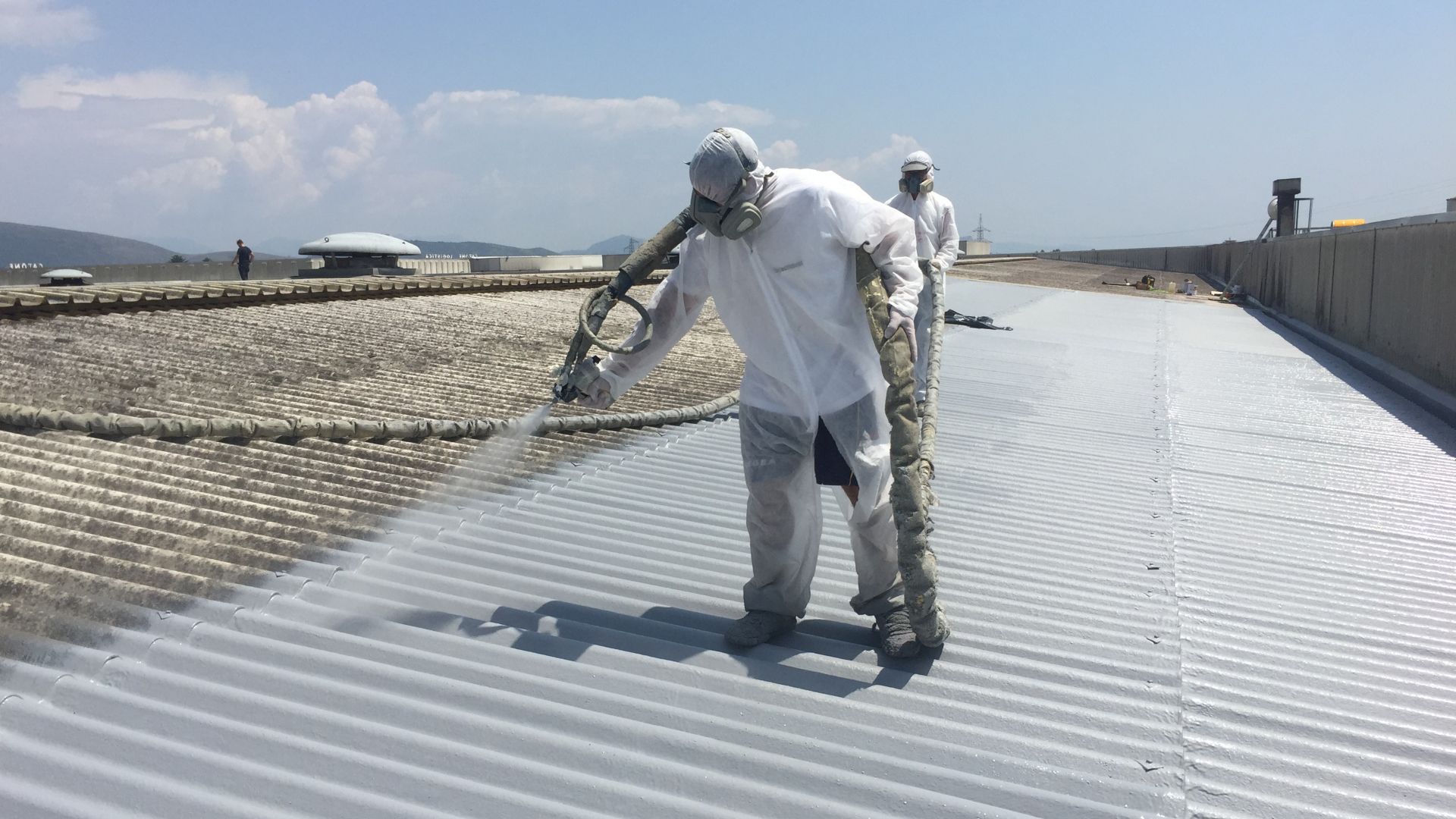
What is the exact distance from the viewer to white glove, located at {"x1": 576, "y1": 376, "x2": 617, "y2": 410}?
10.7 ft

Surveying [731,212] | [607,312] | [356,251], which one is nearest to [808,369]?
[731,212]

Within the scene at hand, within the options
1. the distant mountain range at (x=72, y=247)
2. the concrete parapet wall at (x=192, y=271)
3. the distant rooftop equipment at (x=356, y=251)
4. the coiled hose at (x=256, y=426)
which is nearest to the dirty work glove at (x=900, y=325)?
the coiled hose at (x=256, y=426)

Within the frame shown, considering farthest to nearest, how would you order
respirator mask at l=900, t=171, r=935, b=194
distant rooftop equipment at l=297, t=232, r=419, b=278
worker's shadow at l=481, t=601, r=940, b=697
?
distant rooftop equipment at l=297, t=232, r=419, b=278 → respirator mask at l=900, t=171, r=935, b=194 → worker's shadow at l=481, t=601, r=940, b=697

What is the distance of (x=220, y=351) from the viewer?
6.72m

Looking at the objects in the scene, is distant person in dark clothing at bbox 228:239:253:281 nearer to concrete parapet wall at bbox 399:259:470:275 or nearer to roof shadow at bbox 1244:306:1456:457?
concrete parapet wall at bbox 399:259:470:275

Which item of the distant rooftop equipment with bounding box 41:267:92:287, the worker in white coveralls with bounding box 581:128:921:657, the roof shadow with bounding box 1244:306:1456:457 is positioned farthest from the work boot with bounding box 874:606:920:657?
the distant rooftop equipment with bounding box 41:267:92:287

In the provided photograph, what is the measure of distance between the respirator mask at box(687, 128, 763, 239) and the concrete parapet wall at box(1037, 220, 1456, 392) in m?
6.74

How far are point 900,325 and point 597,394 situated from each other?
3.19 feet

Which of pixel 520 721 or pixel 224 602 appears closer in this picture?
pixel 520 721

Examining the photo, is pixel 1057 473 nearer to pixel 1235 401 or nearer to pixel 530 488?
pixel 530 488

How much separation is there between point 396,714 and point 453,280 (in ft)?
39.5

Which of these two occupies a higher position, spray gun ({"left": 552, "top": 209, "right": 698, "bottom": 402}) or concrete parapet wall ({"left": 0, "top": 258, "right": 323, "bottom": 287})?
concrete parapet wall ({"left": 0, "top": 258, "right": 323, "bottom": 287})

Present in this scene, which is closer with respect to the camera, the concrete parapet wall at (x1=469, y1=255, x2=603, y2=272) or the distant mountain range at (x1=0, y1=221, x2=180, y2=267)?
the concrete parapet wall at (x1=469, y1=255, x2=603, y2=272)

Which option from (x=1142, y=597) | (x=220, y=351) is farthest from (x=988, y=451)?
(x=220, y=351)
